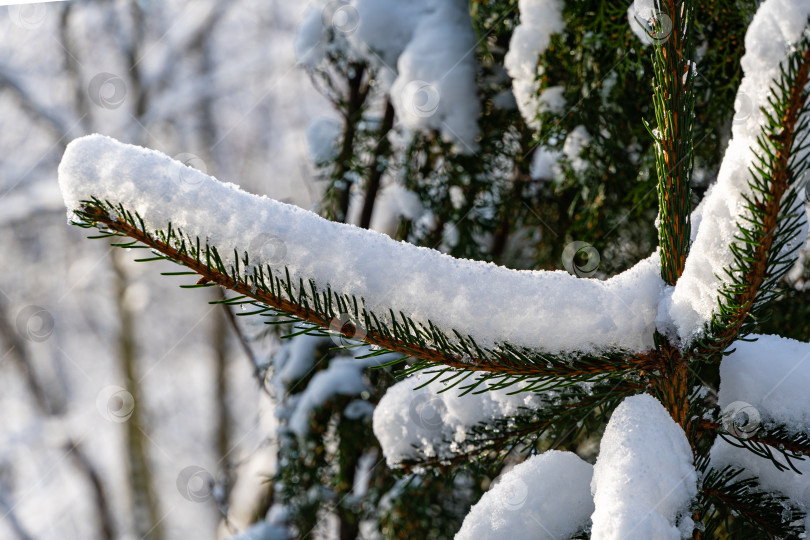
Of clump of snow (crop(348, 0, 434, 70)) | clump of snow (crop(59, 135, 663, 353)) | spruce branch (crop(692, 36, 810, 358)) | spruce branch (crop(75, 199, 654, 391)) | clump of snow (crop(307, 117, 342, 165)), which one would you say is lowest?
spruce branch (crop(75, 199, 654, 391))

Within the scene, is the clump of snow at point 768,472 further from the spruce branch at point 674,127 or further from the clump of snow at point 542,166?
the clump of snow at point 542,166

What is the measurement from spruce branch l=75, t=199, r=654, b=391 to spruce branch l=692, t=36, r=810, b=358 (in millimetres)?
135

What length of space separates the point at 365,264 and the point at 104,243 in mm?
6697

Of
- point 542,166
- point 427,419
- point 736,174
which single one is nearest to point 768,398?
point 736,174

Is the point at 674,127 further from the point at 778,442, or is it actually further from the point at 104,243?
the point at 104,243

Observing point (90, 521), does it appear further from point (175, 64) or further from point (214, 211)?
point (214, 211)

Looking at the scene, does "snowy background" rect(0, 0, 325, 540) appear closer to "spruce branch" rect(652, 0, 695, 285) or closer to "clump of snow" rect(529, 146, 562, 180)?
"clump of snow" rect(529, 146, 562, 180)

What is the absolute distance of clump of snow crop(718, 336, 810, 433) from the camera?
0.71 m

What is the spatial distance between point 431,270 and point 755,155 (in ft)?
1.05

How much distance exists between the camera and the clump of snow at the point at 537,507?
734 millimetres

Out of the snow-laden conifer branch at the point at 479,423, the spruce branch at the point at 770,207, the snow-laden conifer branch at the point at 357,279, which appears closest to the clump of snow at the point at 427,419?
the snow-laden conifer branch at the point at 479,423

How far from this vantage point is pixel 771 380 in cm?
73

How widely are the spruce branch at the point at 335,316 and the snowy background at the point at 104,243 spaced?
570 centimetres

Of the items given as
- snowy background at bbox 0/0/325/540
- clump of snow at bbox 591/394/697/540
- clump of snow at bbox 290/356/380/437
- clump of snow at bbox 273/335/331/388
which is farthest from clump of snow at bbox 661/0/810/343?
snowy background at bbox 0/0/325/540
